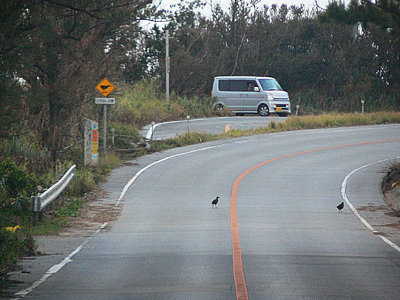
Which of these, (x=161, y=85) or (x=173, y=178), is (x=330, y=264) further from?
(x=161, y=85)

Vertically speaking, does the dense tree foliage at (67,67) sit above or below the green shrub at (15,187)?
above

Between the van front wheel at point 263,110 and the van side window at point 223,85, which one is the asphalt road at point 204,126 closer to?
the van front wheel at point 263,110

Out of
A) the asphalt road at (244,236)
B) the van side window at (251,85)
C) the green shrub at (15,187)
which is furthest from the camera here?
the van side window at (251,85)

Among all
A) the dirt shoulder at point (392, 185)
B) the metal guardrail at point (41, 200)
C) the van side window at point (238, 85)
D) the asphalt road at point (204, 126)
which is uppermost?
the van side window at point (238, 85)

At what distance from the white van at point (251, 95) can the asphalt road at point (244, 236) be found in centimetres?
1531

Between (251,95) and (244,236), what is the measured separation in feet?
104

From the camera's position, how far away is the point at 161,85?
5234 centimetres

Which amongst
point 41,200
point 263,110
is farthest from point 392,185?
point 263,110

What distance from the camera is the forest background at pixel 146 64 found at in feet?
45.9

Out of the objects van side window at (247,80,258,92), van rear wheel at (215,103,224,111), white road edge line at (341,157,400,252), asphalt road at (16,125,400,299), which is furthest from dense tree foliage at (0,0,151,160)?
van rear wheel at (215,103,224,111)

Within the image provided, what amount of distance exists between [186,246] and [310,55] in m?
47.3

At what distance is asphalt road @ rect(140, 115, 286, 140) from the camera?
114 ft

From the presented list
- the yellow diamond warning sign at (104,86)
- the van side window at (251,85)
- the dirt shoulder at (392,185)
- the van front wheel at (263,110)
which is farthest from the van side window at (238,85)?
the yellow diamond warning sign at (104,86)

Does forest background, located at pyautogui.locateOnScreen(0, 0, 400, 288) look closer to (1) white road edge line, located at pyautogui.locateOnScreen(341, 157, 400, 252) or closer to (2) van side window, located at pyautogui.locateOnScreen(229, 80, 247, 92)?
(2) van side window, located at pyautogui.locateOnScreen(229, 80, 247, 92)
